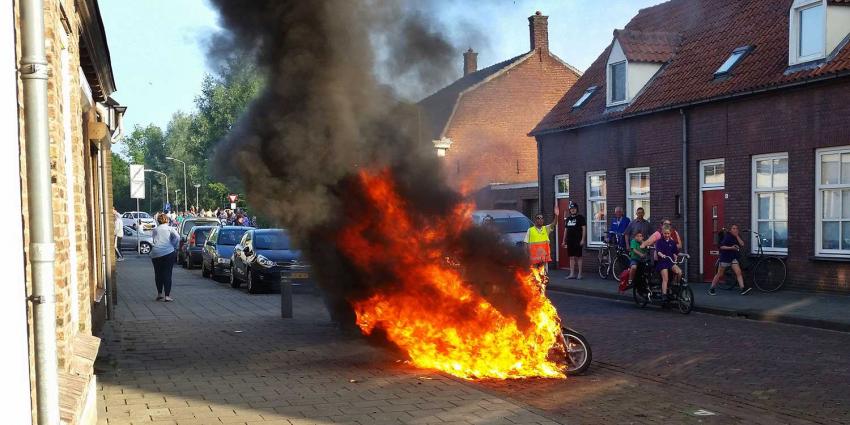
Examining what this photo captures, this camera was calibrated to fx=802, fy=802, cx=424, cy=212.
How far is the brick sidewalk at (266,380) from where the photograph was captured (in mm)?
6555

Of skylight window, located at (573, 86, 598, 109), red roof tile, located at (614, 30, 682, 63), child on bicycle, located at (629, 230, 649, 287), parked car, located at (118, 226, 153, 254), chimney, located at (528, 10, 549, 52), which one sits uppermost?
chimney, located at (528, 10, 549, 52)

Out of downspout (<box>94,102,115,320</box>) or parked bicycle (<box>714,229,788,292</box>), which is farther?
parked bicycle (<box>714,229,788,292</box>)

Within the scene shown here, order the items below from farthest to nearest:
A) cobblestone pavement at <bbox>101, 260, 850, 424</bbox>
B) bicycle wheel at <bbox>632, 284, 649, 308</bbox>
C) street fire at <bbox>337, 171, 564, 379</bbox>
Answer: bicycle wheel at <bbox>632, 284, 649, 308</bbox> → street fire at <bbox>337, 171, 564, 379</bbox> → cobblestone pavement at <bbox>101, 260, 850, 424</bbox>

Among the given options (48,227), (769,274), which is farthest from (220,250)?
(48,227)

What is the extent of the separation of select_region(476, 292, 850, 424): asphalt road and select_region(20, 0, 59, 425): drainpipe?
4164 mm

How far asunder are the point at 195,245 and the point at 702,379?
22271 millimetres

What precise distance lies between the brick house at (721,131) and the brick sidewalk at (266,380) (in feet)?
32.9

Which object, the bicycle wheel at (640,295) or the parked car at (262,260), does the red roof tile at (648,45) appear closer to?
the bicycle wheel at (640,295)

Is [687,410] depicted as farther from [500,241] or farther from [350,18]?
[350,18]

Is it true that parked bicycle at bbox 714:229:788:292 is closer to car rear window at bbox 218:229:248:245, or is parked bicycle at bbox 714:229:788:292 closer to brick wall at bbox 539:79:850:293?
brick wall at bbox 539:79:850:293

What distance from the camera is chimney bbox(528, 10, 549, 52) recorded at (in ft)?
114

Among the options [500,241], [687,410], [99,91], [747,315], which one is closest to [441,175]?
[500,241]

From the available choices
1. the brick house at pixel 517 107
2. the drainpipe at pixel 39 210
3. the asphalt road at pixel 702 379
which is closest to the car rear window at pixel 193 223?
the brick house at pixel 517 107

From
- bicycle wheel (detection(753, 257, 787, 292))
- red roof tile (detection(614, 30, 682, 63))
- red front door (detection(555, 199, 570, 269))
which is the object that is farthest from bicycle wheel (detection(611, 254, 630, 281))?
red roof tile (detection(614, 30, 682, 63))
